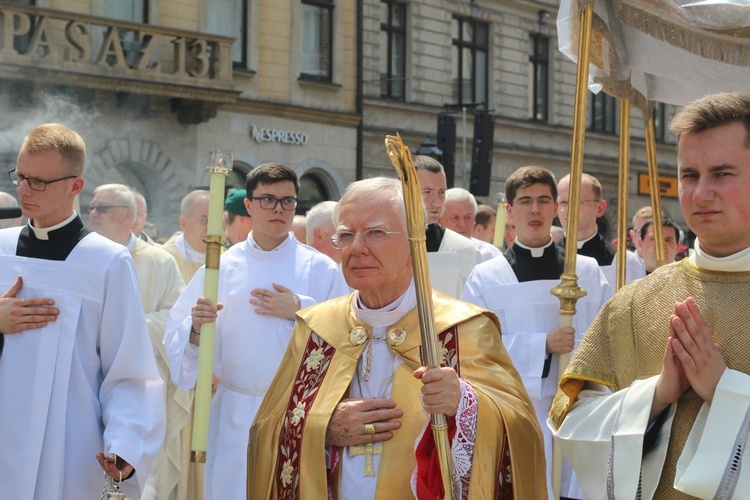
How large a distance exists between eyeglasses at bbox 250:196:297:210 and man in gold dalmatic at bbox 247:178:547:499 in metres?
2.06

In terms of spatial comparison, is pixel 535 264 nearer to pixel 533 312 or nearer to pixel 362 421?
pixel 533 312

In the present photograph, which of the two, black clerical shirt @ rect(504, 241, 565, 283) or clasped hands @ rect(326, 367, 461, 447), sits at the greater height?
black clerical shirt @ rect(504, 241, 565, 283)

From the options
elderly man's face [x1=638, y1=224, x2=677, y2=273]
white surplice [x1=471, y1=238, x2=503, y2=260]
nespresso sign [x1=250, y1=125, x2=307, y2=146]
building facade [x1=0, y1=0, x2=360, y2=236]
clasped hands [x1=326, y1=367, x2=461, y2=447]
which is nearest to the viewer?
clasped hands [x1=326, y1=367, x2=461, y2=447]

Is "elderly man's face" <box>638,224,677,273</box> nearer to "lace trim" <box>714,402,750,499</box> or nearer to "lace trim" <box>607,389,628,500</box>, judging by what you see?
"lace trim" <box>607,389,628,500</box>

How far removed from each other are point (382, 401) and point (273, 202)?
2.47m

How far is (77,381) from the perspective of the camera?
420 centimetres

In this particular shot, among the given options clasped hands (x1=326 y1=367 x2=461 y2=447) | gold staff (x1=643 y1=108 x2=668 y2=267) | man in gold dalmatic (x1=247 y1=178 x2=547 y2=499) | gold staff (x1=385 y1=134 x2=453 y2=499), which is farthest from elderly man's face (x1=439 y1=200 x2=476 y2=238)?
gold staff (x1=385 y1=134 x2=453 y2=499)

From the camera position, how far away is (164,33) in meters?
19.9

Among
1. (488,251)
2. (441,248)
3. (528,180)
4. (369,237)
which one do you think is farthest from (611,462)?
(488,251)

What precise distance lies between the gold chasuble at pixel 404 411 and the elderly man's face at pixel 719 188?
92cm

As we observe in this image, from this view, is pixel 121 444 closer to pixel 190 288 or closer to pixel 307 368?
pixel 307 368

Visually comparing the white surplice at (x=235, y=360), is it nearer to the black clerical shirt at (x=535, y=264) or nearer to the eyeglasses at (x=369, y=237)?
the black clerical shirt at (x=535, y=264)

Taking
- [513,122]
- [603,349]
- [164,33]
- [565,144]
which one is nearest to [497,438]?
[603,349]

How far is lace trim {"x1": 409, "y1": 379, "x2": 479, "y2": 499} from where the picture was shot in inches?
135
